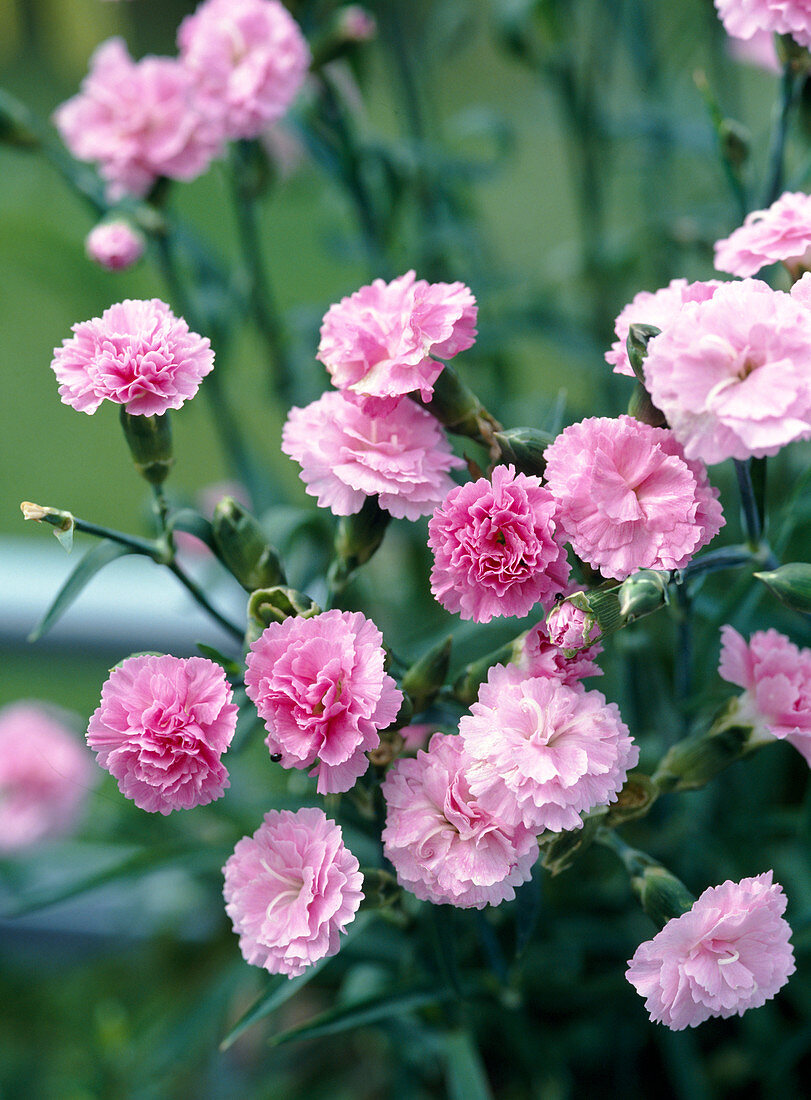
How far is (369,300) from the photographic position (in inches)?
15.2

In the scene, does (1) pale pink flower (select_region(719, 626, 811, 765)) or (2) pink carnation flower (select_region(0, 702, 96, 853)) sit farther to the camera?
(2) pink carnation flower (select_region(0, 702, 96, 853))

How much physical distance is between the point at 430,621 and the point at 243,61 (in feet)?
1.32

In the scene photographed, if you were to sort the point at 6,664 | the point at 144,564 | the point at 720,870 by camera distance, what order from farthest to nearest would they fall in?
the point at 6,664 < the point at 144,564 < the point at 720,870

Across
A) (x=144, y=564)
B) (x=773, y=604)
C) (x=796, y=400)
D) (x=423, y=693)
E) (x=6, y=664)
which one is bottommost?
(x=6, y=664)

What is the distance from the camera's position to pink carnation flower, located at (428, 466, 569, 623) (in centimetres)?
34

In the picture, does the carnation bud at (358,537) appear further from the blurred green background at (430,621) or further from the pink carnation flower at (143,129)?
the pink carnation flower at (143,129)

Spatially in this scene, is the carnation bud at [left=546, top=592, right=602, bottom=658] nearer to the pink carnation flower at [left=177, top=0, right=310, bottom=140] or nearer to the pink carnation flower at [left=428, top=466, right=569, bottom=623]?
the pink carnation flower at [left=428, top=466, right=569, bottom=623]

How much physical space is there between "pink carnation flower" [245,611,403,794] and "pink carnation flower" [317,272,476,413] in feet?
0.28

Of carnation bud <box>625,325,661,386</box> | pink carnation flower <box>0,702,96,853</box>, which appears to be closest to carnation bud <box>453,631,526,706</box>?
carnation bud <box>625,325,661,386</box>

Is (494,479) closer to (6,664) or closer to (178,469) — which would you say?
(178,469)

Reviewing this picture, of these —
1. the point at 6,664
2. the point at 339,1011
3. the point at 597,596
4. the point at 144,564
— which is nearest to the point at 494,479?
the point at 597,596

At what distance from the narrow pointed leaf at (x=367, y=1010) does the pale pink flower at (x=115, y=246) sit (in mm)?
419

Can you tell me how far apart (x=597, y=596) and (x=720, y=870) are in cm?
39

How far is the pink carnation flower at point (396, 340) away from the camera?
0.36 metres
